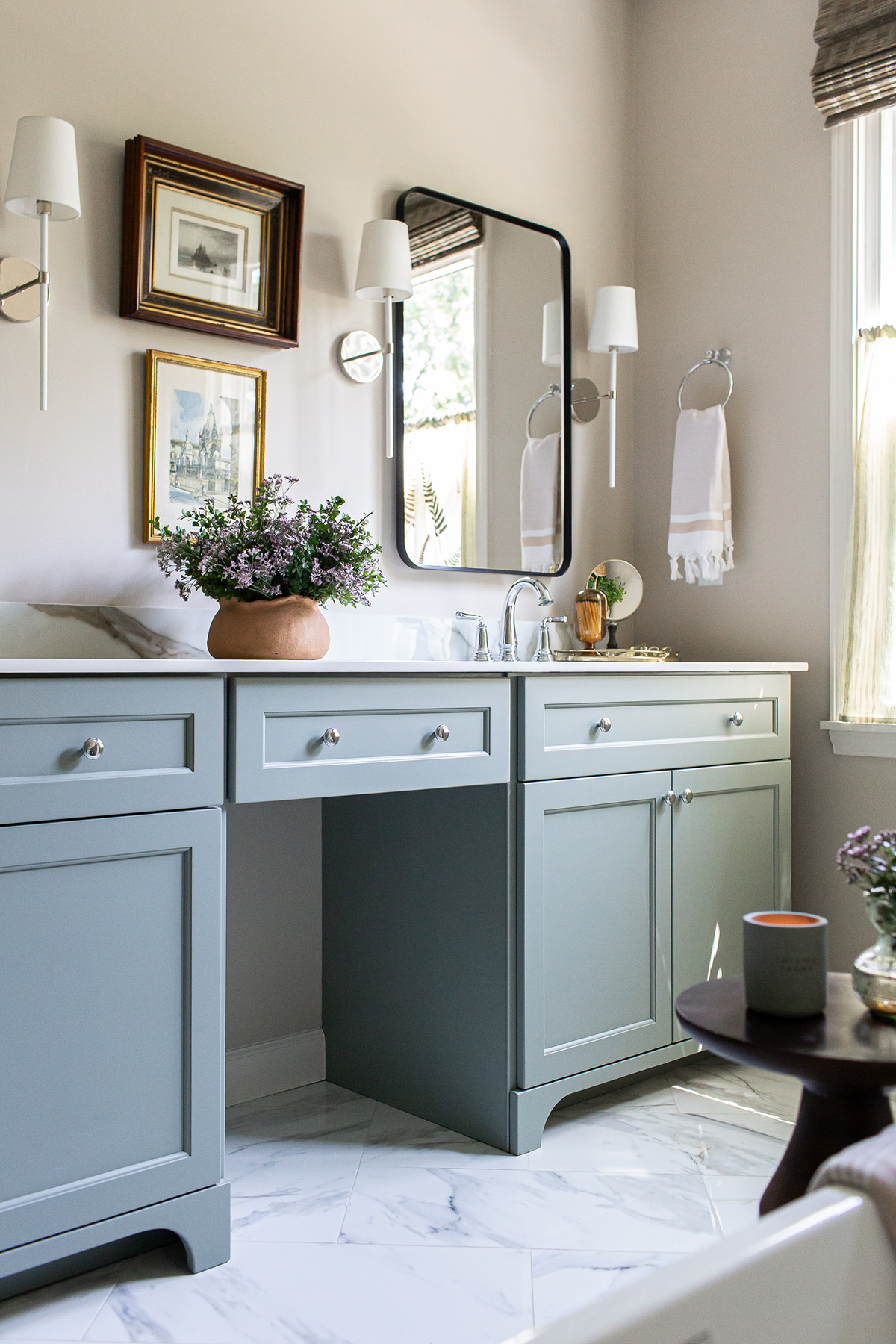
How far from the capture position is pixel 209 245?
213 centimetres

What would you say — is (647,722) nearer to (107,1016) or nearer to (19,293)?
(107,1016)

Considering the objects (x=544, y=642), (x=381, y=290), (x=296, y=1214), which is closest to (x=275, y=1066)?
(x=296, y=1214)

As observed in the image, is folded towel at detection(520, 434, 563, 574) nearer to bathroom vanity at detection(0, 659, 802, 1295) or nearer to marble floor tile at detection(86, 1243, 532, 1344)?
bathroom vanity at detection(0, 659, 802, 1295)

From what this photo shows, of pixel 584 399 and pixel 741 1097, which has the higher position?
pixel 584 399

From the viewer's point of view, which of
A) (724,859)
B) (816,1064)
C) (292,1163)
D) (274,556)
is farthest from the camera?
(724,859)

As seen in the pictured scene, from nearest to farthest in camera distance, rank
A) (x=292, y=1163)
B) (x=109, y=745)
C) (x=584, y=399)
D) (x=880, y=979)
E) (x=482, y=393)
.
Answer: (x=880, y=979) < (x=109, y=745) < (x=292, y=1163) < (x=482, y=393) < (x=584, y=399)

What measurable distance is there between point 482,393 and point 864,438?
Result: 0.91 metres

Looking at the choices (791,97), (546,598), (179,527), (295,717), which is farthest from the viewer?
(791,97)

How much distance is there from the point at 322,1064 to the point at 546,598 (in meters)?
1.18

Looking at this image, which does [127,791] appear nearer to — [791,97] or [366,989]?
[366,989]

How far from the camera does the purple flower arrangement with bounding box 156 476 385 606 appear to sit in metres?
1.84

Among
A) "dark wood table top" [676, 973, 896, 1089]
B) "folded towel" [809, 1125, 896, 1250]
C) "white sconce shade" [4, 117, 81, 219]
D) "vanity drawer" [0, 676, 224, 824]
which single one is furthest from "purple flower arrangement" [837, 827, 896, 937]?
"white sconce shade" [4, 117, 81, 219]

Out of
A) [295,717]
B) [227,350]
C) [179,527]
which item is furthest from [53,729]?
[227,350]

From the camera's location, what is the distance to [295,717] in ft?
5.55
